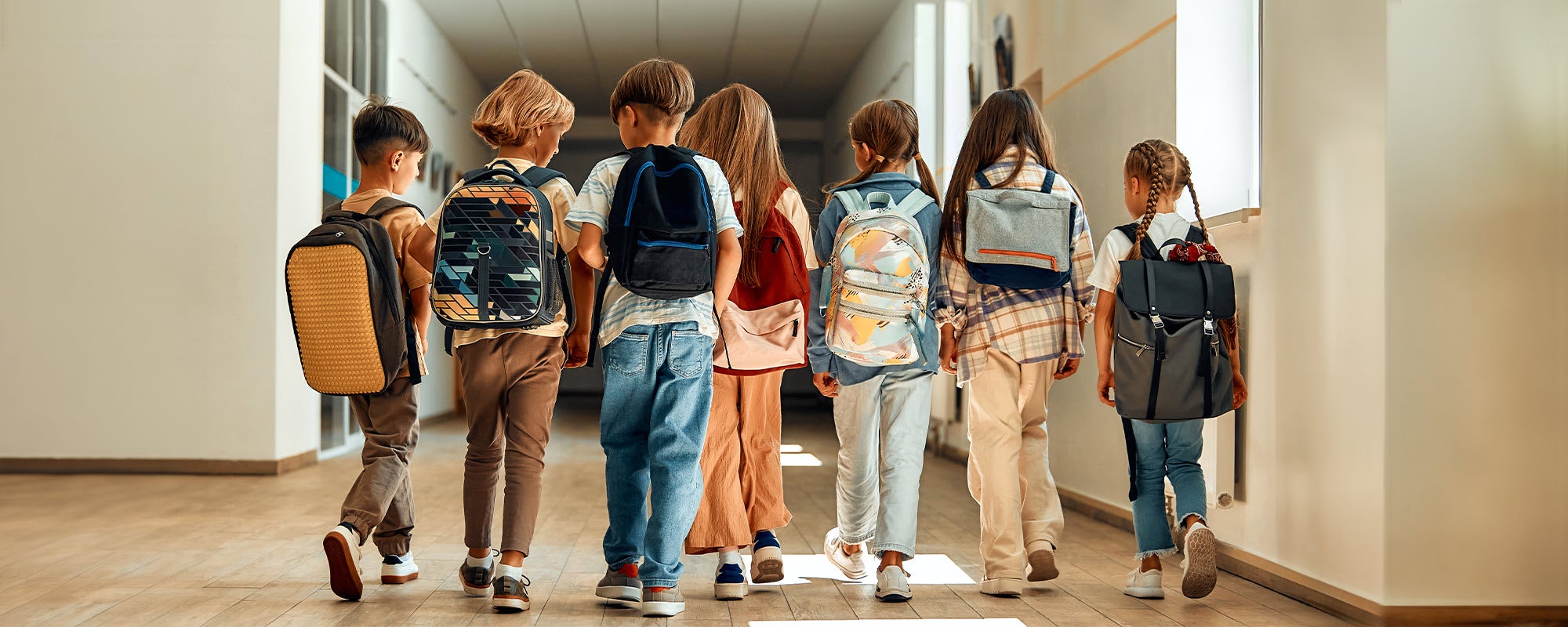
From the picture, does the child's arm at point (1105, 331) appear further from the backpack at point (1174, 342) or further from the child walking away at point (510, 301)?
the child walking away at point (510, 301)

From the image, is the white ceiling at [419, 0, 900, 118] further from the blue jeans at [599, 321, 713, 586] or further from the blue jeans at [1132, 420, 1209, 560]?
the blue jeans at [599, 321, 713, 586]

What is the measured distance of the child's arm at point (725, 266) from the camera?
2594 millimetres

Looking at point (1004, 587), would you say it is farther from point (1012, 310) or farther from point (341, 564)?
point (341, 564)

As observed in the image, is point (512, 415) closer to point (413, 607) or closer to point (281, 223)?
point (413, 607)

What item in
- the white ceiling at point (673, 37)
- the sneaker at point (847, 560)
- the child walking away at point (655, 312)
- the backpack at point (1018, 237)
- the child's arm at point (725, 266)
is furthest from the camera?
the white ceiling at point (673, 37)

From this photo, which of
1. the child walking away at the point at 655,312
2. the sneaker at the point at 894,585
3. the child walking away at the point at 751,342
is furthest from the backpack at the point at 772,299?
the sneaker at the point at 894,585

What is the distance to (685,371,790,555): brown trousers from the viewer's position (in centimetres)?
289

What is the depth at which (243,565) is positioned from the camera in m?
3.21

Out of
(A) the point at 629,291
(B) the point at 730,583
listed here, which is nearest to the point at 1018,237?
(A) the point at 629,291

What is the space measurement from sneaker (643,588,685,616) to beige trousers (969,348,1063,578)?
0.82 meters

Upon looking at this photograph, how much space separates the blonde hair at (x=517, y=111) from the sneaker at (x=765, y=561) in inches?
45.2

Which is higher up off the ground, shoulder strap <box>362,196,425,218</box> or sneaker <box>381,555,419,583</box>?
shoulder strap <box>362,196,425,218</box>

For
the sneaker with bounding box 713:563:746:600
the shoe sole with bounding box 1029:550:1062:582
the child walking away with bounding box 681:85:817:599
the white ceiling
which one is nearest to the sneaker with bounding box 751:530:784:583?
the child walking away with bounding box 681:85:817:599

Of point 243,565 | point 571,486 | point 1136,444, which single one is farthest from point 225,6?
point 1136,444
